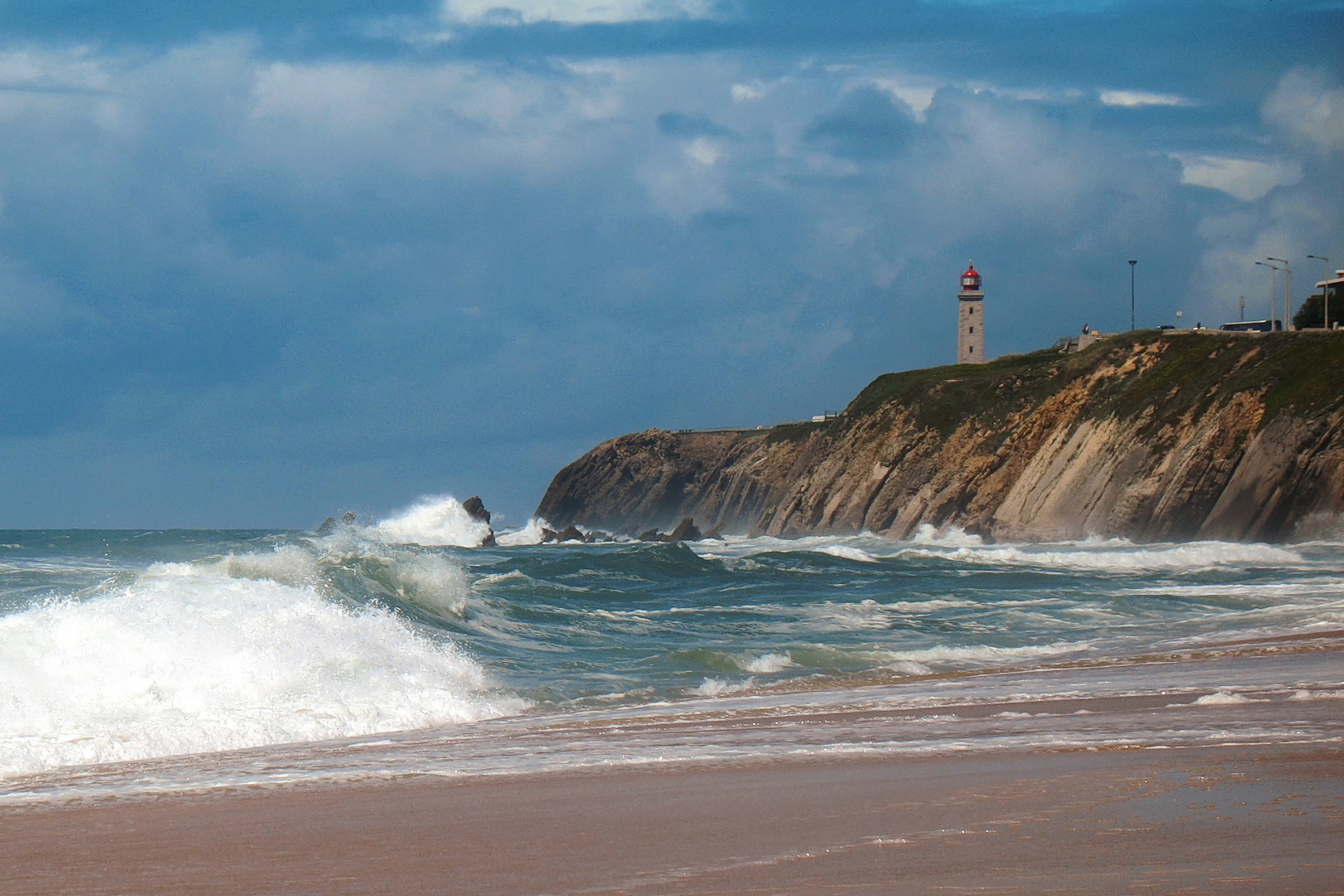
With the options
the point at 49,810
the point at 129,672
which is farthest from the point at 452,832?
the point at 129,672

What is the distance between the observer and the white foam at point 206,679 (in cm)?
966

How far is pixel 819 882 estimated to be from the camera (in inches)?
176

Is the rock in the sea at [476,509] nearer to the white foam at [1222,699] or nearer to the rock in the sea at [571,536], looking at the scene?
the rock in the sea at [571,536]

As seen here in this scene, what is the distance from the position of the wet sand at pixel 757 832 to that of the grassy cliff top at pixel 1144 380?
4061cm

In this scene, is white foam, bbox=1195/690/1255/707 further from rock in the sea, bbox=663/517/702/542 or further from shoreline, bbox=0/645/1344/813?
rock in the sea, bbox=663/517/702/542

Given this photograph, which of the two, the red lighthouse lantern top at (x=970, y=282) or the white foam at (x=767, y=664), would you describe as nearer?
the white foam at (x=767, y=664)

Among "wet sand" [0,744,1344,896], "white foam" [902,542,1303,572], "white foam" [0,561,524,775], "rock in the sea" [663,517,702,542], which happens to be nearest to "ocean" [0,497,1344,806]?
"white foam" [0,561,524,775]

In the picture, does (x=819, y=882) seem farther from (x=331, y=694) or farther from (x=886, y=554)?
(x=886, y=554)

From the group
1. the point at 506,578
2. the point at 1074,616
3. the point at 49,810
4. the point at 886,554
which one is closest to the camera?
the point at 49,810

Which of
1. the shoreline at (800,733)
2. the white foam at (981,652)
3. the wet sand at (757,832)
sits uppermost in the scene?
the wet sand at (757,832)

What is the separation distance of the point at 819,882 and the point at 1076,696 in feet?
20.3

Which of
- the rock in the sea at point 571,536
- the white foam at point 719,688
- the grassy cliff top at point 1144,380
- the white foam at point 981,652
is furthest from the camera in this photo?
the rock in the sea at point 571,536

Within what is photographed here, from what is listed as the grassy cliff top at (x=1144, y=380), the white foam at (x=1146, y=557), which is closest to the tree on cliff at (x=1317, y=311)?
the grassy cliff top at (x=1144, y=380)

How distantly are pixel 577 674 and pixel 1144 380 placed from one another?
149ft
